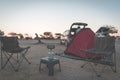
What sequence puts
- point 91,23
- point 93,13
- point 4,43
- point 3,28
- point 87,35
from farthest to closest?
1. point 3,28
2. point 91,23
3. point 93,13
4. point 87,35
5. point 4,43

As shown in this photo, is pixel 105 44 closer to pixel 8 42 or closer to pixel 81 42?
pixel 81 42

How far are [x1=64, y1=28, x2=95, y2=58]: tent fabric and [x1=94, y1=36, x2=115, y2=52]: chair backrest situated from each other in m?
1.64

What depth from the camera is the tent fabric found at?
805 centimetres

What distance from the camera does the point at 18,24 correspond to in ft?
58.3

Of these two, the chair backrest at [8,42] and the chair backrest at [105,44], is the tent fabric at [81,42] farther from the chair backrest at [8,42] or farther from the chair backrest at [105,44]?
the chair backrest at [8,42]

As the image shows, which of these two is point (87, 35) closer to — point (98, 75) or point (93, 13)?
point (98, 75)

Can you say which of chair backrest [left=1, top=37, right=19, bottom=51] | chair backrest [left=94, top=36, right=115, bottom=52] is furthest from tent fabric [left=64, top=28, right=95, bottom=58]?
chair backrest [left=1, top=37, right=19, bottom=51]

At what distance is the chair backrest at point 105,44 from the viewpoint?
581 centimetres

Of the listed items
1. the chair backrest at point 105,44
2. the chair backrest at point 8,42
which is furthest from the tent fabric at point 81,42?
the chair backrest at point 8,42

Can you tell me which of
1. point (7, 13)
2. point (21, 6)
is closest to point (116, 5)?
point (21, 6)

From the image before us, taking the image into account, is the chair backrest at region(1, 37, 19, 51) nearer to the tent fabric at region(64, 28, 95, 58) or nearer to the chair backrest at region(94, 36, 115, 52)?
the chair backrest at region(94, 36, 115, 52)

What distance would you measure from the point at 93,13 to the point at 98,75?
33.7 ft

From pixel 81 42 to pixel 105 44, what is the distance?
2.25 metres

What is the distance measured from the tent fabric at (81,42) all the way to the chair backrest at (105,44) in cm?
164
